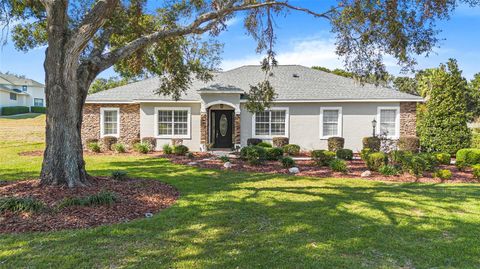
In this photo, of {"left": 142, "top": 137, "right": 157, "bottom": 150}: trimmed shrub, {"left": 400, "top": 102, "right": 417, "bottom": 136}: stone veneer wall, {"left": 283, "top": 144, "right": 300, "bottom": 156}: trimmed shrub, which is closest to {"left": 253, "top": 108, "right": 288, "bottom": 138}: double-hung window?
{"left": 283, "top": 144, "right": 300, "bottom": 156}: trimmed shrub

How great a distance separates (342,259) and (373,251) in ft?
1.84

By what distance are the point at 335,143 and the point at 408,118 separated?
4.08 m

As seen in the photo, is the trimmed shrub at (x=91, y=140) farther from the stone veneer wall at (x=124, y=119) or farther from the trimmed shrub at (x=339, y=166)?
the trimmed shrub at (x=339, y=166)

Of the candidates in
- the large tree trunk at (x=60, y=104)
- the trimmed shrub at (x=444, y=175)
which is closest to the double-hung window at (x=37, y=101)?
the large tree trunk at (x=60, y=104)

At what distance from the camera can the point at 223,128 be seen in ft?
56.5

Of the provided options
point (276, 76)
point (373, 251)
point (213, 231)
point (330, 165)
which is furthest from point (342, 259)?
point (276, 76)

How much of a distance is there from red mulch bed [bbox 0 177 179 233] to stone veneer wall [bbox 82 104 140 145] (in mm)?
9991

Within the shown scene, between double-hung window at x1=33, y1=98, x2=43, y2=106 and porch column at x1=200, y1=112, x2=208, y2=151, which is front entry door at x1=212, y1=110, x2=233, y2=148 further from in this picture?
double-hung window at x1=33, y1=98, x2=43, y2=106

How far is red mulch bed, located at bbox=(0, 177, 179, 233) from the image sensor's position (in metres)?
4.64

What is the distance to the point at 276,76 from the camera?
18.8m

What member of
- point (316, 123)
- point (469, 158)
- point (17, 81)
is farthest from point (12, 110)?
point (469, 158)

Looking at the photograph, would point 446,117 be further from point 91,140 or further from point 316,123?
point 91,140

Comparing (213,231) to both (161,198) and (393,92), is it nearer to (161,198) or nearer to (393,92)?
(161,198)

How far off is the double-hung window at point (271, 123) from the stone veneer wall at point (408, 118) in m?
6.01
